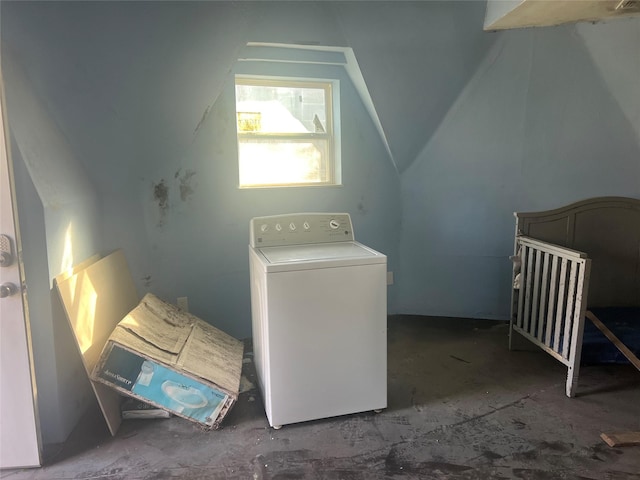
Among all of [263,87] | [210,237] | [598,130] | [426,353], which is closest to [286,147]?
[263,87]

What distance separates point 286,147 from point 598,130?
2.24 m

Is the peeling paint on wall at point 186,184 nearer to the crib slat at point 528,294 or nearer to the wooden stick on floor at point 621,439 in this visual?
the crib slat at point 528,294

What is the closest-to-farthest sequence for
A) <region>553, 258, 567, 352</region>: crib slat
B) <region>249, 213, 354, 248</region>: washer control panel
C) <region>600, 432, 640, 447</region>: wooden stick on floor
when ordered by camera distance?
<region>600, 432, 640, 447</region>: wooden stick on floor, <region>553, 258, 567, 352</region>: crib slat, <region>249, 213, 354, 248</region>: washer control panel

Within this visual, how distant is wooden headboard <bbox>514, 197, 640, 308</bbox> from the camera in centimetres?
280

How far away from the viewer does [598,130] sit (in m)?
3.05

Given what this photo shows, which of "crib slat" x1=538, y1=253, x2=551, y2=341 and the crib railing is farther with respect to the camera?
"crib slat" x1=538, y1=253, x2=551, y2=341

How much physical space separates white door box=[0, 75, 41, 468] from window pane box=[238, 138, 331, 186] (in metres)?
1.60

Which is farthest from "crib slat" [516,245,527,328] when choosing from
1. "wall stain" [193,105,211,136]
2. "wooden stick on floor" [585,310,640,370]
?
"wall stain" [193,105,211,136]

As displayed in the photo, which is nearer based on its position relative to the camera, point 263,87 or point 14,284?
point 14,284

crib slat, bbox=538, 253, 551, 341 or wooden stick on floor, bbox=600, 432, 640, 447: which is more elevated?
crib slat, bbox=538, 253, 551, 341

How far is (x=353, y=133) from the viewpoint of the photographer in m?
3.25

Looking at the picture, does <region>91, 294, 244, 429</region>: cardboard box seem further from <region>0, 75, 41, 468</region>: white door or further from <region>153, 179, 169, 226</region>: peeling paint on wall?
<region>153, 179, 169, 226</region>: peeling paint on wall

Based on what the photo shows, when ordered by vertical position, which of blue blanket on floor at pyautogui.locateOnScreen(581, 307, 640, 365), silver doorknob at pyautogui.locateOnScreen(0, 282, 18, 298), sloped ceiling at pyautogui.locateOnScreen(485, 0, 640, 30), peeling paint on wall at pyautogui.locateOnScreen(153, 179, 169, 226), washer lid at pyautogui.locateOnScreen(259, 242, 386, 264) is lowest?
blue blanket on floor at pyautogui.locateOnScreen(581, 307, 640, 365)

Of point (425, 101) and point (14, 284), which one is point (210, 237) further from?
point (425, 101)
